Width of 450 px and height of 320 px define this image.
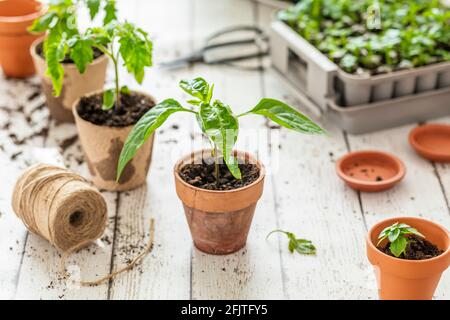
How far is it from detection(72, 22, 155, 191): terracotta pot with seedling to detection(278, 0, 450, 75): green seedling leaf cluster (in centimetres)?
71

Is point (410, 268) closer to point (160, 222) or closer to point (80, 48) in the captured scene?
point (160, 222)

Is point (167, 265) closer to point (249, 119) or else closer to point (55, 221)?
point (55, 221)

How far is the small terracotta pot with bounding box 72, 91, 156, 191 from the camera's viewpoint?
7.36 feet

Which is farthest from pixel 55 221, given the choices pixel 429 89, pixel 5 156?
pixel 429 89

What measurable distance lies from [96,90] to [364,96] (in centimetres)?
88

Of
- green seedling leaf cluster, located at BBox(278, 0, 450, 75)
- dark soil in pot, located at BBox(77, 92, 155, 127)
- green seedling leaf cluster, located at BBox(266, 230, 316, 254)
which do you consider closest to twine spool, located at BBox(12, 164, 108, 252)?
dark soil in pot, located at BBox(77, 92, 155, 127)

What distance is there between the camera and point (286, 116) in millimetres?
1839

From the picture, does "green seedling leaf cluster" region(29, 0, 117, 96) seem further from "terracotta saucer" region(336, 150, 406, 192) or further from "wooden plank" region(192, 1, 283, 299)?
"terracotta saucer" region(336, 150, 406, 192)

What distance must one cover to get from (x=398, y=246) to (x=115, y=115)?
947 millimetres

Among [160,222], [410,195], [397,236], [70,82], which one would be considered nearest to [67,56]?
[70,82]

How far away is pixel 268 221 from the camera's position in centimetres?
223

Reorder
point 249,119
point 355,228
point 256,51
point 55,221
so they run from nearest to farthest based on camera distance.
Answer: point 55,221 → point 355,228 → point 249,119 → point 256,51

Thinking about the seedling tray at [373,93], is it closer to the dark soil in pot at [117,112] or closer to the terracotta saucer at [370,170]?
the terracotta saucer at [370,170]

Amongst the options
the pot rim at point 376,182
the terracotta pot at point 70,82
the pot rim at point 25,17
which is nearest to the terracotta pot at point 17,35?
the pot rim at point 25,17
